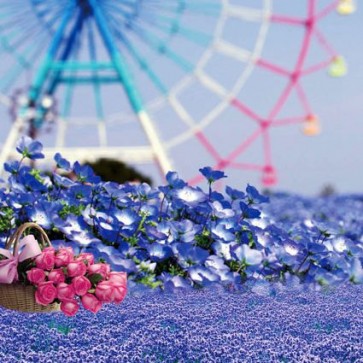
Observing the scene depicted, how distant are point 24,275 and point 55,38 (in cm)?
1565

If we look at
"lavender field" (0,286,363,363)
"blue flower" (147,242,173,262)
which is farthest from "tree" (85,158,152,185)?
"lavender field" (0,286,363,363)

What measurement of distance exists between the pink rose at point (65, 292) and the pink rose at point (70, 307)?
2 centimetres

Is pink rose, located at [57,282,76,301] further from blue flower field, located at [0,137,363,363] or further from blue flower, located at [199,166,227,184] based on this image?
blue flower, located at [199,166,227,184]

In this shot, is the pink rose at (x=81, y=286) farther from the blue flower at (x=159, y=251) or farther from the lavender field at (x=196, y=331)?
the blue flower at (x=159, y=251)

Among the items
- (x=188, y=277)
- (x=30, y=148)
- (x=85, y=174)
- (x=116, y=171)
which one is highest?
(x=30, y=148)

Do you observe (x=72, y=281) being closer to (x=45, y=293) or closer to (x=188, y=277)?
(x=45, y=293)

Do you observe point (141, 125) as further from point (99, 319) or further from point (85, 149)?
point (99, 319)

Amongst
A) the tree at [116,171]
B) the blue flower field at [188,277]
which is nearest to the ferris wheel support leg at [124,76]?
the tree at [116,171]

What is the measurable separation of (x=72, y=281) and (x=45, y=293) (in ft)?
0.32

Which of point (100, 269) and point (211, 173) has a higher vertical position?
point (211, 173)

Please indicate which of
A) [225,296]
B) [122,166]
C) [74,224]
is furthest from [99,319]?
[122,166]

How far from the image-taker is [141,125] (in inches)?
722

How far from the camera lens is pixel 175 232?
352 cm

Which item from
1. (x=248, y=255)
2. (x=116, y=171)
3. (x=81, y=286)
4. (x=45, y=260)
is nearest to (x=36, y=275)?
(x=45, y=260)
